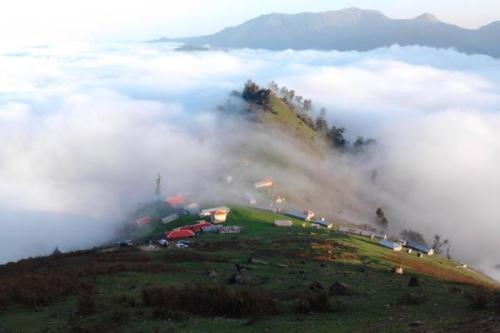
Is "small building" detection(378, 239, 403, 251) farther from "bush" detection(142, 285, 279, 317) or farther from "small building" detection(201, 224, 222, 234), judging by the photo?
"bush" detection(142, 285, 279, 317)

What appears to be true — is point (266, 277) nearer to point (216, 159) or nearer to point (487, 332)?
point (487, 332)

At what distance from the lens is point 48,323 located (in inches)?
1172

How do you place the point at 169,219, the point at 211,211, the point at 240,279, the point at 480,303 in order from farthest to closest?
the point at 169,219
the point at 211,211
the point at 240,279
the point at 480,303

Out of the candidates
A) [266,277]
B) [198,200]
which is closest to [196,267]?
[266,277]

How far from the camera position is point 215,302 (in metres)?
29.5

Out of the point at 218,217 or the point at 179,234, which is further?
the point at 218,217

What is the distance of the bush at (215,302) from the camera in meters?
29.0

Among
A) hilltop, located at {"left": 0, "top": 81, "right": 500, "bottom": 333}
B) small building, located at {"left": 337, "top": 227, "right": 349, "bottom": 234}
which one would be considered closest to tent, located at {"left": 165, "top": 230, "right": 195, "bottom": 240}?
hilltop, located at {"left": 0, "top": 81, "right": 500, "bottom": 333}

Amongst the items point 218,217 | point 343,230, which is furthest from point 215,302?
point 343,230

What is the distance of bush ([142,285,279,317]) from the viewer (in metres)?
29.0

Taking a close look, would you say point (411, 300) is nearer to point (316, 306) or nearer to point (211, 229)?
point (316, 306)

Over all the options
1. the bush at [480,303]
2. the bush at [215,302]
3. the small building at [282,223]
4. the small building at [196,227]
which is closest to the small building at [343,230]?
the small building at [282,223]

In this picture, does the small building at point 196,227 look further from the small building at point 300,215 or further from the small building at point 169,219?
the small building at point 300,215

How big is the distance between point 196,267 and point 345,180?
151m
